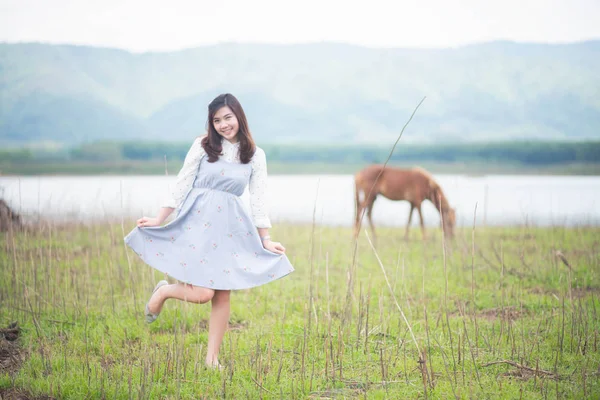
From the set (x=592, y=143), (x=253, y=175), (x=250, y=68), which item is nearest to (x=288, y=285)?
(x=253, y=175)

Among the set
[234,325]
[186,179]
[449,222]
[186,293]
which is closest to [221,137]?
[186,179]

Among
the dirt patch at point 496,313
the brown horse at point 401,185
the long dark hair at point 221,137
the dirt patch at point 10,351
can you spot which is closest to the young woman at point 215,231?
the long dark hair at point 221,137

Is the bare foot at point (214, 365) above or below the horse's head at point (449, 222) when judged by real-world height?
below

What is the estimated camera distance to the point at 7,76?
286 ft

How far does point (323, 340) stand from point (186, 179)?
1594 millimetres

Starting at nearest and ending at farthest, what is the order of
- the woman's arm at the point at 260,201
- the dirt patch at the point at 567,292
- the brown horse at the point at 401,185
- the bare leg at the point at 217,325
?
the bare leg at the point at 217,325 → the woman's arm at the point at 260,201 → the dirt patch at the point at 567,292 → the brown horse at the point at 401,185

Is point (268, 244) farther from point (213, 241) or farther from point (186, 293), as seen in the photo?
point (186, 293)

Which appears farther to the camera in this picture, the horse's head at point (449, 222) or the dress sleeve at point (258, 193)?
the horse's head at point (449, 222)

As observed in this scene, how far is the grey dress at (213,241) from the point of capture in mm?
3410

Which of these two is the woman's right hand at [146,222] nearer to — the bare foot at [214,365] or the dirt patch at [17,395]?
the bare foot at [214,365]

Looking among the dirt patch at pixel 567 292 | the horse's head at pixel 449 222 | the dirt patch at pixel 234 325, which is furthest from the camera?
the horse's head at pixel 449 222

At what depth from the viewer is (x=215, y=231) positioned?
136 inches

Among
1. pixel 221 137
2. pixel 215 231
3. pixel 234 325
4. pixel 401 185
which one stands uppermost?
pixel 221 137

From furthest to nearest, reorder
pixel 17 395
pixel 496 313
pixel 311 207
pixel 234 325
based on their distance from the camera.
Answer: pixel 311 207 → pixel 496 313 → pixel 234 325 → pixel 17 395
